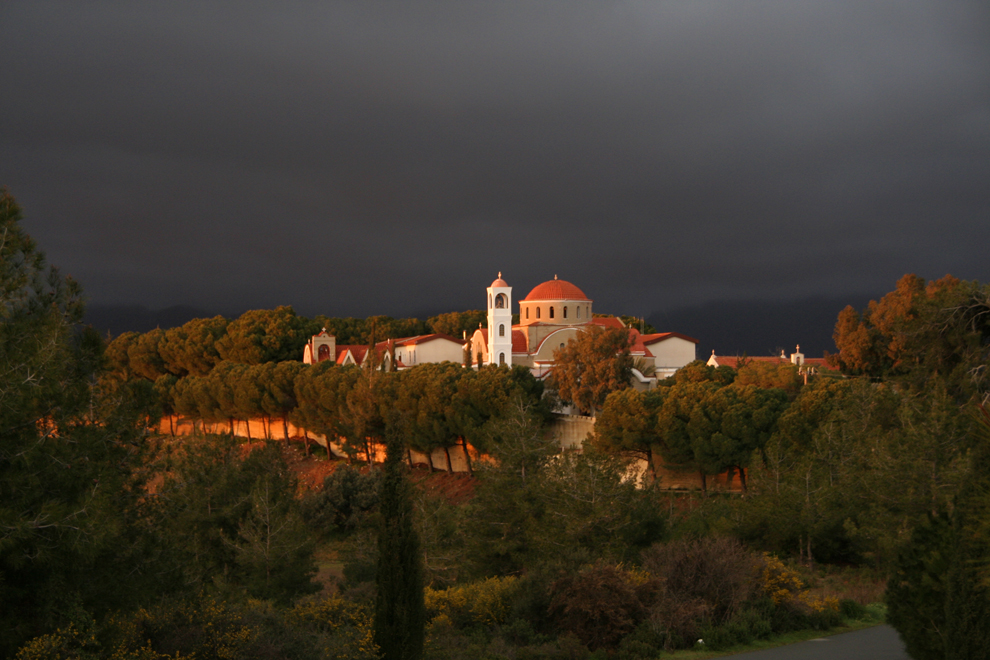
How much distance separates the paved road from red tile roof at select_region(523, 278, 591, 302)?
44779mm

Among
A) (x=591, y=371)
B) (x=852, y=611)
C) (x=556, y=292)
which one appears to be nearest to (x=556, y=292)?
(x=556, y=292)

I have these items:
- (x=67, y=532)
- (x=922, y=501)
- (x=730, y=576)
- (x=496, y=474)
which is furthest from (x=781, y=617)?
(x=67, y=532)

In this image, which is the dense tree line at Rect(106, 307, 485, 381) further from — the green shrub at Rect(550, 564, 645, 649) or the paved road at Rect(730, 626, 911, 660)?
the paved road at Rect(730, 626, 911, 660)

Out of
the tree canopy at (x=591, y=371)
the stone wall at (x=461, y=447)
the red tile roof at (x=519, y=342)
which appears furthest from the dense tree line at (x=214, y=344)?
the tree canopy at (x=591, y=371)

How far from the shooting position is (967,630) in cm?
873

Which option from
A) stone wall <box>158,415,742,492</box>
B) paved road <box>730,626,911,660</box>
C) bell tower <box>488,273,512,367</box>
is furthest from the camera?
bell tower <box>488,273,512,367</box>

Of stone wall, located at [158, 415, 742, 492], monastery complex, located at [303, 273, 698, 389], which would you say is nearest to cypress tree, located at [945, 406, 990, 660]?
stone wall, located at [158, 415, 742, 492]

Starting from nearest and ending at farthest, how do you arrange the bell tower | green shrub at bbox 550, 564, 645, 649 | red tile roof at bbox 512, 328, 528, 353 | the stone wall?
green shrub at bbox 550, 564, 645, 649 → the stone wall → the bell tower → red tile roof at bbox 512, 328, 528, 353

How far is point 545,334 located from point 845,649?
45.0 metres

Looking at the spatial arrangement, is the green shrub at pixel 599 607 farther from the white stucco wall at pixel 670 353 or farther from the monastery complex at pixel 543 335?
the white stucco wall at pixel 670 353

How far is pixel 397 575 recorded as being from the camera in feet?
35.0

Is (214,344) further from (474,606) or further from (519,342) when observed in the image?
(474,606)

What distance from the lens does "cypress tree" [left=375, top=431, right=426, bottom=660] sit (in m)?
10.4

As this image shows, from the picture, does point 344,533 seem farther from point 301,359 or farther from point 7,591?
point 301,359
